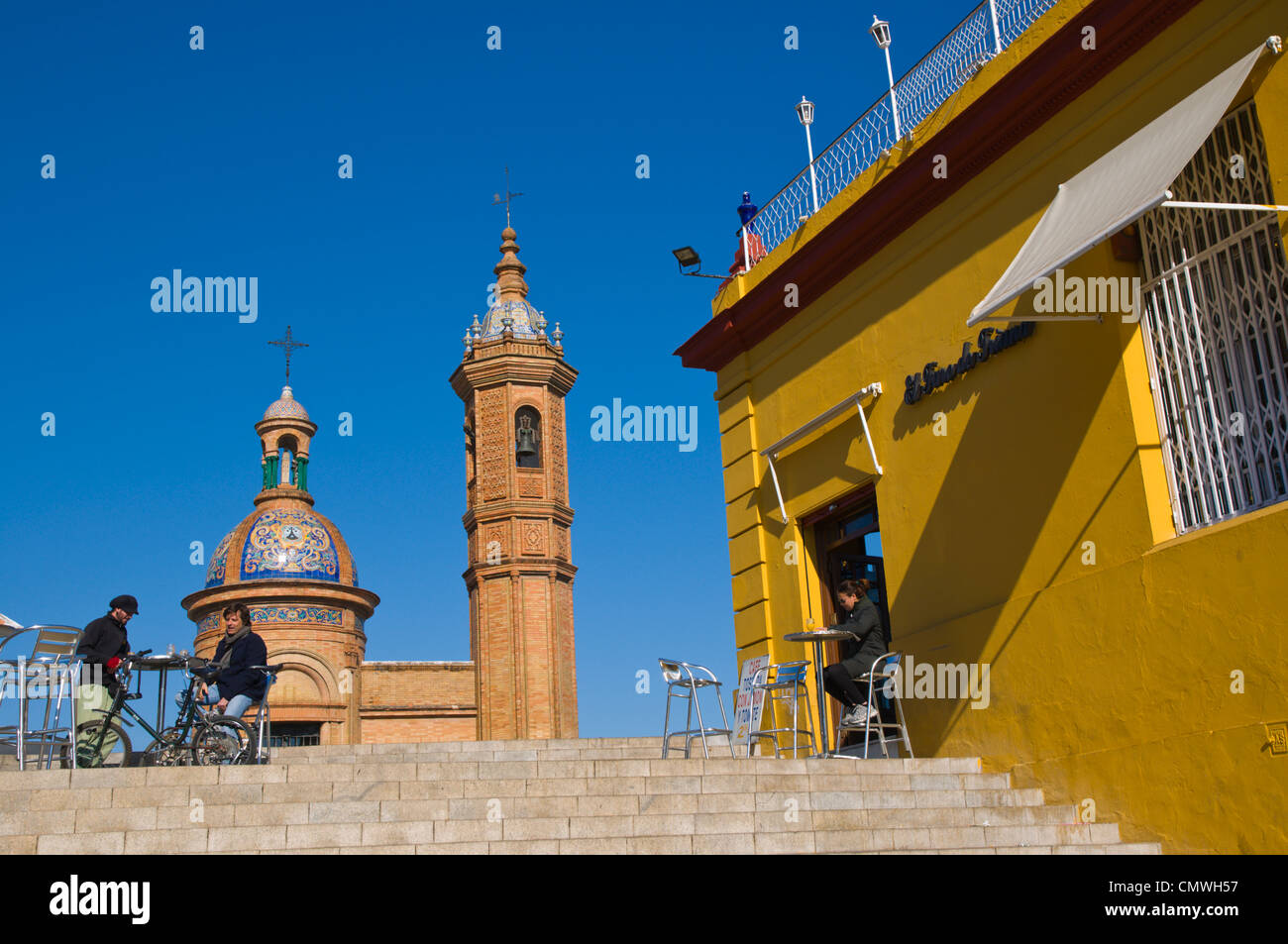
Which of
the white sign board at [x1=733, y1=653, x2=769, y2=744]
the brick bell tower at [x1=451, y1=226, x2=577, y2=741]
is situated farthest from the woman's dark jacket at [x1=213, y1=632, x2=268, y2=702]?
the brick bell tower at [x1=451, y1=226, x2=577, y2=741]

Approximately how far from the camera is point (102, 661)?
376 inches

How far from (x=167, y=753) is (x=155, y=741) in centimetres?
14

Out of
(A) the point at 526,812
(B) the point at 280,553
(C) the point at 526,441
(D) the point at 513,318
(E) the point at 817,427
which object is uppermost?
(D) the point at 513,318

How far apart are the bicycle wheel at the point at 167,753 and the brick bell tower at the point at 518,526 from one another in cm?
1805

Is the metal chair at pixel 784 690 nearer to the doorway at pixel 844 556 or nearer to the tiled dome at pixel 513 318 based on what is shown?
the doorway at pixel 844 556

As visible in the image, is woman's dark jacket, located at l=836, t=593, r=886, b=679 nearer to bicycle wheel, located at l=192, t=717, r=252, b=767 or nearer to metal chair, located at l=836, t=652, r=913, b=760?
metal chair, located at l=836, t=652, r=913, b=760

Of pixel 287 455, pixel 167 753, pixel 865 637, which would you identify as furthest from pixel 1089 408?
pixel 287 455

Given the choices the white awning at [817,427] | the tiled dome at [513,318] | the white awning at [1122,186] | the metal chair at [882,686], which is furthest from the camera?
the tiled dome at [513,318]

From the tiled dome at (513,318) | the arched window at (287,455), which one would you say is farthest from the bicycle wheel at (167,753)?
the arched window at (287,455)

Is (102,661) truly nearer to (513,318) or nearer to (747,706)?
(747,706)

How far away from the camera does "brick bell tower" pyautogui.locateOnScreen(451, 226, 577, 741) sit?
92.3 feet

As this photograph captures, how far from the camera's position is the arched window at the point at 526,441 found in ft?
97.7
